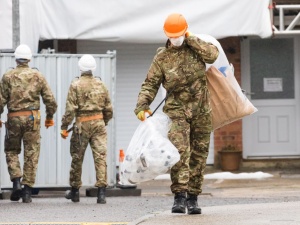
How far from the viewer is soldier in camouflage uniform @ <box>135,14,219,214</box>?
10795 millimetres

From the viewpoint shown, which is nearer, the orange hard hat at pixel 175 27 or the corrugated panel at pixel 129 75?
the orange hard hat at pixel 175 27

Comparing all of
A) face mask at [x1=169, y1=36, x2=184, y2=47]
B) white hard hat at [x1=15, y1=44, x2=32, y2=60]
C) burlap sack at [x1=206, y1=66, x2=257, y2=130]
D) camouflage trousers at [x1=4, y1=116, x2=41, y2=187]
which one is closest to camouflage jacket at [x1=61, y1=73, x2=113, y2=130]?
camouflage trousers at [x1=4, y1=116, x2=41, y2=187]

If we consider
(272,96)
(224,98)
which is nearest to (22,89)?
(224,98)

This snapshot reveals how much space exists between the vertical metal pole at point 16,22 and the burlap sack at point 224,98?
17.8 feet

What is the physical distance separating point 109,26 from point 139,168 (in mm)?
8800

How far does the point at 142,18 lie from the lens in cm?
1920

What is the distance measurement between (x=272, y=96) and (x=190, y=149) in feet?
31.7

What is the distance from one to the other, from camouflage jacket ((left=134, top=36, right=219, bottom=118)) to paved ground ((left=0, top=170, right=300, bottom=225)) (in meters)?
1.10

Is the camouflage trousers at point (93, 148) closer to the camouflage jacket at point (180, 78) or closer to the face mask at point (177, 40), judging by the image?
the camouflage jacket at point (180, 78)

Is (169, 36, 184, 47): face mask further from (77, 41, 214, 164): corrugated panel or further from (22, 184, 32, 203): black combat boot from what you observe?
(77, 41, 214, 164): corrugated panel

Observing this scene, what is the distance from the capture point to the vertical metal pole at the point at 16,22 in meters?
16.2

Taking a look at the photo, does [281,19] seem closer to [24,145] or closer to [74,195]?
[74,195]

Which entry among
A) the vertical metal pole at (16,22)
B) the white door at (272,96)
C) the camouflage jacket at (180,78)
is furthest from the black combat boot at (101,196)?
the white door at (272,96)

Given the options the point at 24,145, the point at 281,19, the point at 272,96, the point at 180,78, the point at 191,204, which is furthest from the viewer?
the point at 272,96
